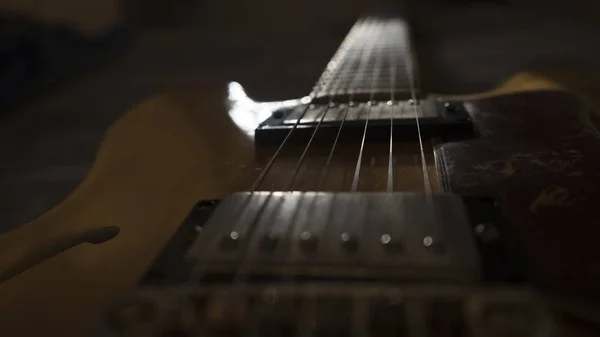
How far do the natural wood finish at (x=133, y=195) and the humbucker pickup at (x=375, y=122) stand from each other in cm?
4

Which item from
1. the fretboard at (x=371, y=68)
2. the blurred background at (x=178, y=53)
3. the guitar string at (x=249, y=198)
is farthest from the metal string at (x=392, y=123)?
the blurred background at (x=178, y=53)

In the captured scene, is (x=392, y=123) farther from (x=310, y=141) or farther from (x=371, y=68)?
(x=371, y=68)

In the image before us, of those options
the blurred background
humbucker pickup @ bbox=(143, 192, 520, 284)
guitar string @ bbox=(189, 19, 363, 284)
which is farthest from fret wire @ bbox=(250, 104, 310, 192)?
the blurred background

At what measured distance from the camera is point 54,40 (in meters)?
→ 1.51

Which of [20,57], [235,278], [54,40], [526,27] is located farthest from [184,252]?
[526,27]

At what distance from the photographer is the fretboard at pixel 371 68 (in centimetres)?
79

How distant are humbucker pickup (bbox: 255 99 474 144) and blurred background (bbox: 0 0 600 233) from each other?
0.45 meters

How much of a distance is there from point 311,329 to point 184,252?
0.13 metres

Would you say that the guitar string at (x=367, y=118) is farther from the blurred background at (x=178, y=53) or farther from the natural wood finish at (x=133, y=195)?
the blurred background at (x=178, y=53)

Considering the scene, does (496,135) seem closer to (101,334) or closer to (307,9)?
(101,334)

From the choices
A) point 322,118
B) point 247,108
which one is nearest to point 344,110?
point 322,118

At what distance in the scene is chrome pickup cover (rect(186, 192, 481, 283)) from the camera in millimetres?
350

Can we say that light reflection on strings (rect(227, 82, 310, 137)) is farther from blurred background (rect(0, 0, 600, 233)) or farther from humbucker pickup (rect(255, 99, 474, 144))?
blurred background (rect(0, 0, 600, 233))

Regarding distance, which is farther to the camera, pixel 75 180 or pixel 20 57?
pixel 20 57
